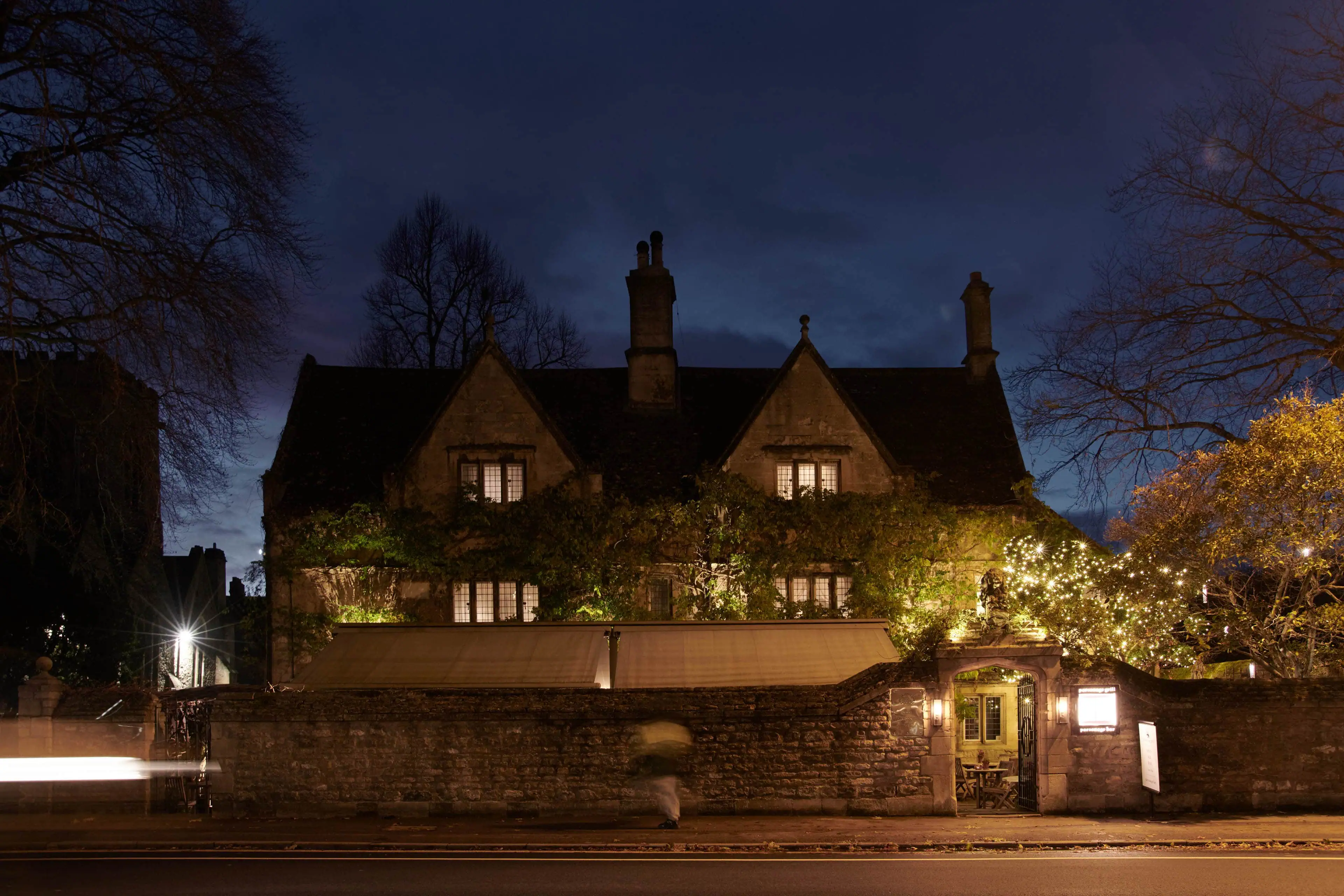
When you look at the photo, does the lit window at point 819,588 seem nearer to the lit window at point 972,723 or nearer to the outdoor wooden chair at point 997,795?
the lit window at point 972,723

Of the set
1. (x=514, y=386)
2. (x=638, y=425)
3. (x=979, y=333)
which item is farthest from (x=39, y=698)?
(x=979, y=333)

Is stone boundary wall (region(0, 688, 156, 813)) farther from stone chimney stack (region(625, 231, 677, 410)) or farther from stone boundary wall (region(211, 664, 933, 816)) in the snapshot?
stone chimney stack (region(625, 231, 677, 410))

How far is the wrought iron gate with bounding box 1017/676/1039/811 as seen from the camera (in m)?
18.0

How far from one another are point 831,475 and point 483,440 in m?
8.24

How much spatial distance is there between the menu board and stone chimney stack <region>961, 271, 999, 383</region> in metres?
14.6

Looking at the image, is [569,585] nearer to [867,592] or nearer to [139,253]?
[867,592]

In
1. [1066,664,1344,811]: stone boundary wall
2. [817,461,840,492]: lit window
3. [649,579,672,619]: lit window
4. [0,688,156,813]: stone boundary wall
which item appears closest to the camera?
[1066,664,1344,811]: stone boundary wall

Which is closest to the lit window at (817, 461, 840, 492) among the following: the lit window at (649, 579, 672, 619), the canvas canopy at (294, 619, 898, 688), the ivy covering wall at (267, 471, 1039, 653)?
the ivy covering wall at (267, 471, 1039, 653)

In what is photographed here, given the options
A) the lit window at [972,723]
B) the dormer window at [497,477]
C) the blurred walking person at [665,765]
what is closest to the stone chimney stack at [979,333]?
the lit window at [972,723]

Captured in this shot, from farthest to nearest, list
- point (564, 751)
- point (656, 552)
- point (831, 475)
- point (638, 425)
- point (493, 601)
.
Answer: point (638, 425), point (831, 475), point (493, 601), point (656, 552), point (564, 751)

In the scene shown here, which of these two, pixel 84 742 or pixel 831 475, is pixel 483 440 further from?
pixel 84 742

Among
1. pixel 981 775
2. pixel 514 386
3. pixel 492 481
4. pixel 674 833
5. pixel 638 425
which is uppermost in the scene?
pixel 514 386

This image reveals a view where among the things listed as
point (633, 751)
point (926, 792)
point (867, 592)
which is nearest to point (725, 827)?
point (633, 751)

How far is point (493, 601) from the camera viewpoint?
83.2 feet
